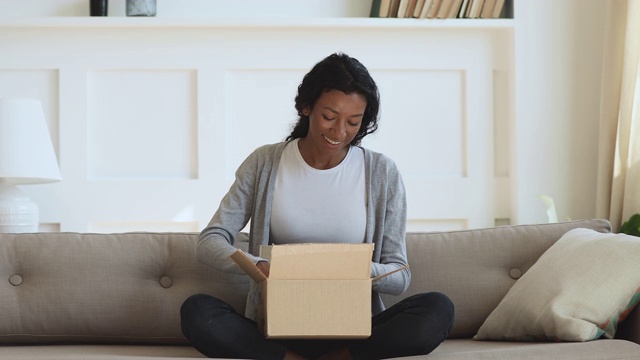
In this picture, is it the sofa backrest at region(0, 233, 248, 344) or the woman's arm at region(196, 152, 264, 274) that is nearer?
the woman's arm at region(196, 152, 264, 274)

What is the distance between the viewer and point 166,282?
2305 millimetres

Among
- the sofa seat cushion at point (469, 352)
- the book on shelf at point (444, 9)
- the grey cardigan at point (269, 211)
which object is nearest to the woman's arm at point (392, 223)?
the grey cardigan at point (269, 211)

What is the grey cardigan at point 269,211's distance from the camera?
7.23 ft

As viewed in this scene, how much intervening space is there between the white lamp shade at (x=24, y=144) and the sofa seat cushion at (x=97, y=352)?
1059mm

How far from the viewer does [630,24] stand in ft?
11.1

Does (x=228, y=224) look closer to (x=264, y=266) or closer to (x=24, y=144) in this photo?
(x=264, y=266)

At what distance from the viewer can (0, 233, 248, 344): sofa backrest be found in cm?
225

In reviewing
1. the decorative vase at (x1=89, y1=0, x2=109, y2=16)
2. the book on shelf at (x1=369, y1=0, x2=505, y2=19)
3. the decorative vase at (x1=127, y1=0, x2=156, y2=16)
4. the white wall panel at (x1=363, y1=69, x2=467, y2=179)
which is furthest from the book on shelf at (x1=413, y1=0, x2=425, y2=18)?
the decorative vase at (x1=89, y1=0, x2=109, y2=16)

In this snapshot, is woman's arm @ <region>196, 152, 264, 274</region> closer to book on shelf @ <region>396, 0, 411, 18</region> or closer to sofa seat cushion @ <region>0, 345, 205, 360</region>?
sofa seat cushion @ <region>0, 345, 205, 360</region>

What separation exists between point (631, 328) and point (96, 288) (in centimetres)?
120

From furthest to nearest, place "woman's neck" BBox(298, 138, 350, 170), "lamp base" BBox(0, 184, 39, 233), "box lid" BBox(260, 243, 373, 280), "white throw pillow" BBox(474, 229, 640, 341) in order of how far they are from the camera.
Result: "lamp base" BBox(0, 184, 39, 233), "woman's neck" BBox(298, 138, 350, 170), "white throw pillow" BBox(474, 229, 640, 341), "box lid" BBox(260, 243, 373, 280)

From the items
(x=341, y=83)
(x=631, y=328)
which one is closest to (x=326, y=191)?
(x=341, y=83)

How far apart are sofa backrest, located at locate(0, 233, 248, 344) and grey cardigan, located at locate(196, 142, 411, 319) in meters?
0.13

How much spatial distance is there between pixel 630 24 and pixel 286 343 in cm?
198
